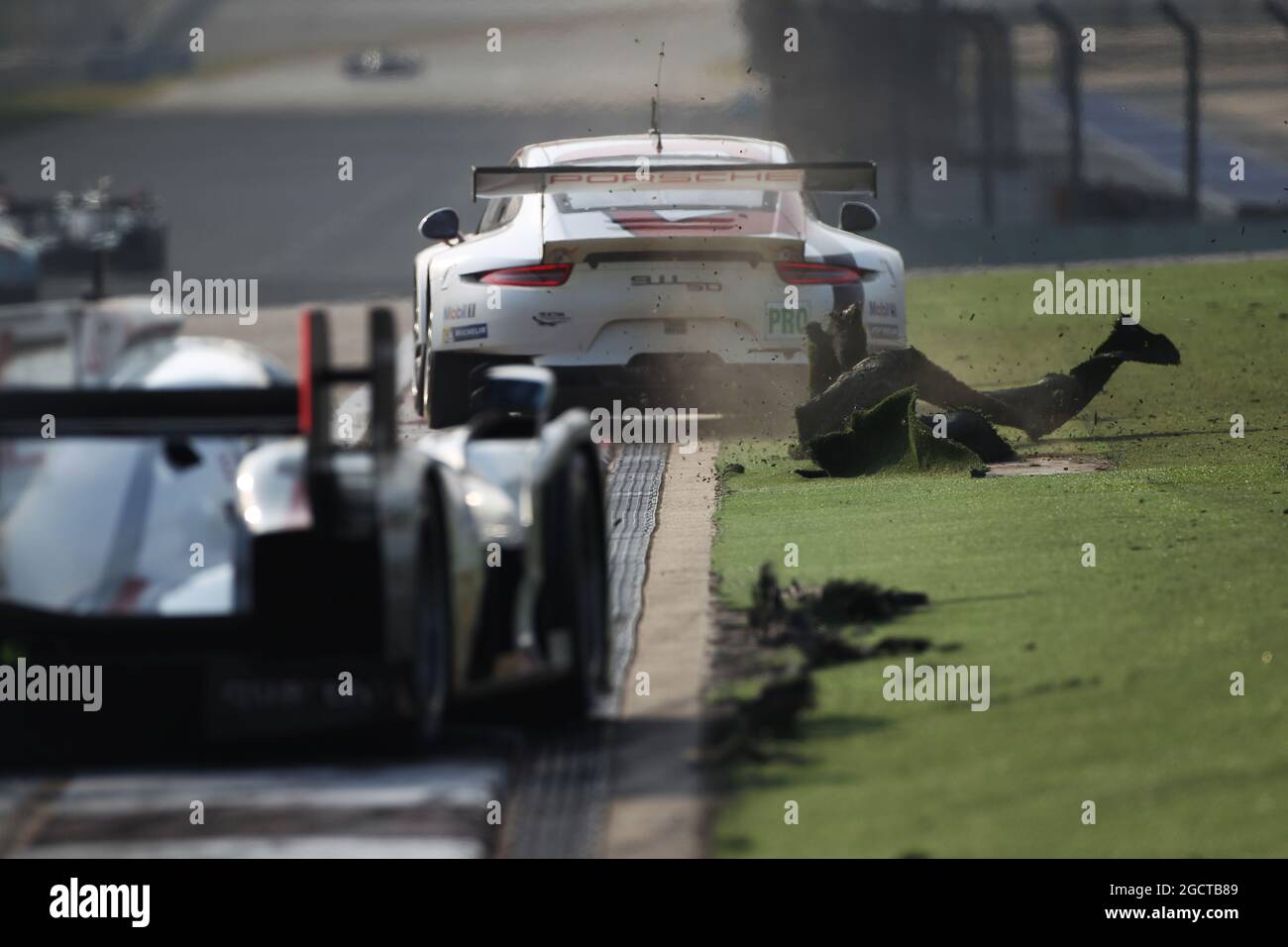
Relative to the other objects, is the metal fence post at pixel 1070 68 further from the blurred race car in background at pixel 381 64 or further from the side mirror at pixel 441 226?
the blurred race car in background at pixel 381 64

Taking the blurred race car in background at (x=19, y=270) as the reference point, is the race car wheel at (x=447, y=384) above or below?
above

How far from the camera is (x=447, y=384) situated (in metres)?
12.6

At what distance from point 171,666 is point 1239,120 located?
92.7 feet

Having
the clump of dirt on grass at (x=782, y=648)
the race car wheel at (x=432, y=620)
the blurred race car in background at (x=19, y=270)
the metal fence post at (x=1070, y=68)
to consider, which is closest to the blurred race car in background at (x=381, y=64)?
the metal fence post at (x=1070, y=68)

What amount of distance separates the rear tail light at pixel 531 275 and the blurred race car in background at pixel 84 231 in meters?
16.0

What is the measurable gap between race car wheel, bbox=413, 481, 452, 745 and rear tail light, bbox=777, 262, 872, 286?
6388 mm

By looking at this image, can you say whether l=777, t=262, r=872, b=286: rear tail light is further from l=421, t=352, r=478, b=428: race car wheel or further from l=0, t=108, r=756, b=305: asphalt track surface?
l=0, t=108, r=756, b=305: asphalt track surface

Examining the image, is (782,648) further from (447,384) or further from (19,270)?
(19,270)

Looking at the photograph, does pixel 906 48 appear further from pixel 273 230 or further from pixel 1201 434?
pixel 1201 434

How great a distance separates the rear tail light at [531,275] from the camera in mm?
12250

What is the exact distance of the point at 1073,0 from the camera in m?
30.1

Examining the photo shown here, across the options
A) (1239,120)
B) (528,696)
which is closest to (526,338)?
(528,696)

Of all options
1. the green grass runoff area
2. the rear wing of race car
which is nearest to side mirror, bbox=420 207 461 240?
the rear wing of race car
